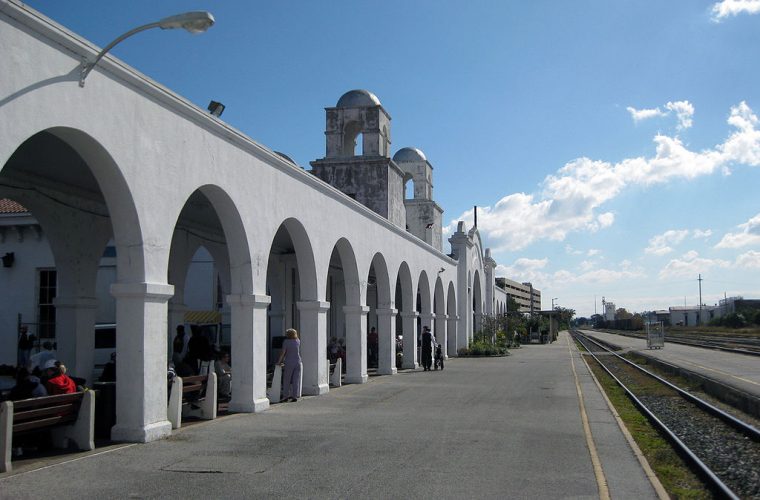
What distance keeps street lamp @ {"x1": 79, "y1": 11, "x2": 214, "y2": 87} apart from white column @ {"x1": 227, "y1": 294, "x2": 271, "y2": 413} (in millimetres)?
5109

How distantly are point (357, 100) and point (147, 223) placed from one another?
20.2m

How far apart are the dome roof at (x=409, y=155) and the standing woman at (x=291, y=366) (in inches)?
1005

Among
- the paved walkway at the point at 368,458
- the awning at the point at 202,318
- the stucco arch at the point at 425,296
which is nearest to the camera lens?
the paved walkway at the point at 368,458

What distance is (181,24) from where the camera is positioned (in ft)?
27.2

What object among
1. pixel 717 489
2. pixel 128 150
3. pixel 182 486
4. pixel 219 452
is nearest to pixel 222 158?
pixel 128 150

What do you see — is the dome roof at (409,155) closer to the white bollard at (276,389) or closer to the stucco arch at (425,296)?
the stucco arch at (425,296)

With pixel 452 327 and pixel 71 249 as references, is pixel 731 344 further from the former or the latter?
pixel 71 249

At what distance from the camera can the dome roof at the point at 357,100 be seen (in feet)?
95.3

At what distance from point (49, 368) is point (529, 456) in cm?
625

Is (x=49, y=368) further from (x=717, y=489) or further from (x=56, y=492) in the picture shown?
(x=717, y=489)

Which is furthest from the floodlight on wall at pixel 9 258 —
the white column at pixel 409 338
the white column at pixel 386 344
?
the white column at pixel 409 338

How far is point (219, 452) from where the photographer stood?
9.20m

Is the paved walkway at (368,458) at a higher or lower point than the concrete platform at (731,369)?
higher

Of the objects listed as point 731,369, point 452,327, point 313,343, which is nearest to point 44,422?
point 313,343
